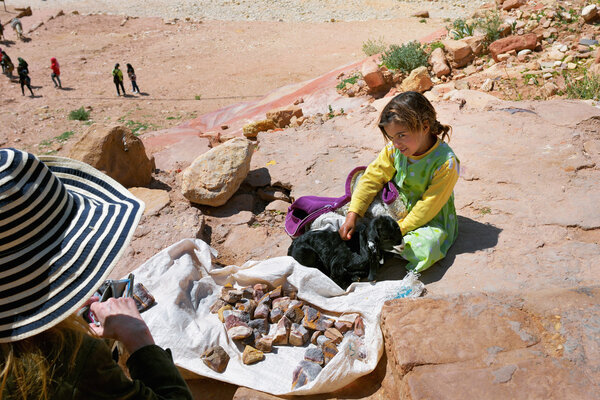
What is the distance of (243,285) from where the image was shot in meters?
3.01

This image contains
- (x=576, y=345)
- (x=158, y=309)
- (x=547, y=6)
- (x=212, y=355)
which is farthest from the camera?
(x=547, y=6)

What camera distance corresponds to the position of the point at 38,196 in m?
1.24

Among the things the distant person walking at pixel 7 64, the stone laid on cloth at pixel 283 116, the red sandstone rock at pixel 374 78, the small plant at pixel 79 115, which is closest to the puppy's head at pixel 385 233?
the stone laid on cloth at pixel 283 116

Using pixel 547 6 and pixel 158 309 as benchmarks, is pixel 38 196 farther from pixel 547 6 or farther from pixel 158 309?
pixel 547 6

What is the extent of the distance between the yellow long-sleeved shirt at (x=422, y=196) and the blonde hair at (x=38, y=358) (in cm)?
213

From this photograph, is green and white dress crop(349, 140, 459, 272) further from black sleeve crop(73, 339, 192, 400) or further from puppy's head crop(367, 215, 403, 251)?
black sleeve crop(73, 339, 192, 400)

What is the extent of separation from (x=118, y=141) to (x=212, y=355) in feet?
9.56

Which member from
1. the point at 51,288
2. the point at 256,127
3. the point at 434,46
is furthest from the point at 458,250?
the point at 434,46

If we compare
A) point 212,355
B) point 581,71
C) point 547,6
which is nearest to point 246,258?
point 212,355

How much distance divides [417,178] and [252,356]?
4.85 ft

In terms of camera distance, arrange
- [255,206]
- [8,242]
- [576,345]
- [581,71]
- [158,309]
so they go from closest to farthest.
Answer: [8,242]
[576,345]
[158,309]
[255,206]
[581,71]

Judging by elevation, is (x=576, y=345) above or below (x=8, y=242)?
below

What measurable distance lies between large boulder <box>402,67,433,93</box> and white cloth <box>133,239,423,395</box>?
15.2 feet

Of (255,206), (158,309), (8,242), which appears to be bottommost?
(255,206)
